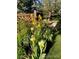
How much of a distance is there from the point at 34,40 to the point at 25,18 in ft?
0.71

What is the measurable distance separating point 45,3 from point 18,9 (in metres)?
0.25

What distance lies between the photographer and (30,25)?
1419 millimetres
